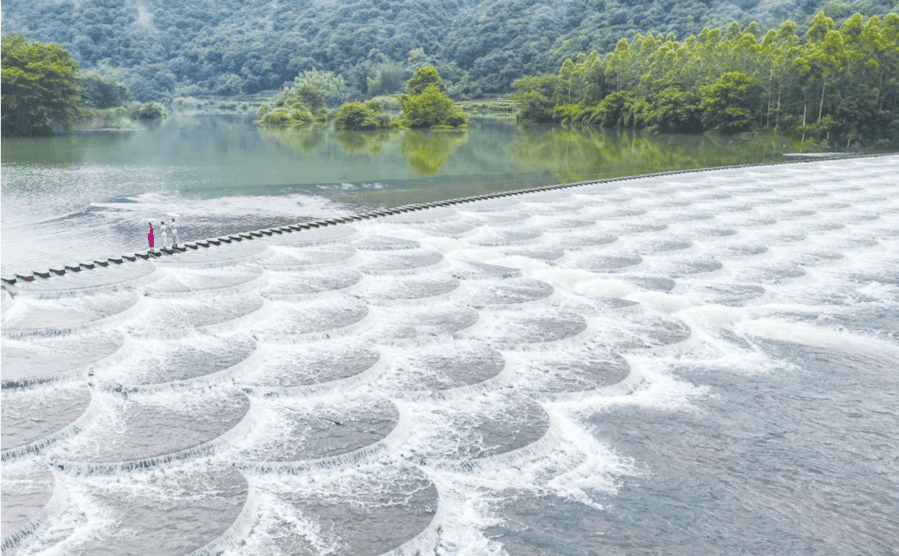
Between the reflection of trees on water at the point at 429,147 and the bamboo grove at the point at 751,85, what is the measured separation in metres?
17.6

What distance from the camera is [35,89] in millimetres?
53594

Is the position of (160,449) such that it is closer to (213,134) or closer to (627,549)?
(627,549)

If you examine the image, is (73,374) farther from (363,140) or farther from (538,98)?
(538,98)

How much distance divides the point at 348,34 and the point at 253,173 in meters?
104

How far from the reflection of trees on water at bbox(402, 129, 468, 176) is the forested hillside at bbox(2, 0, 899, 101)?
44.7 m

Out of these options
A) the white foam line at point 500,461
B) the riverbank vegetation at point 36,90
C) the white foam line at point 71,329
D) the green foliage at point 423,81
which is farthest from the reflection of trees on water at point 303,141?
the white foam line at point 500,461

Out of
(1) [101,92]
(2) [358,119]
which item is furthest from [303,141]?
(1) [101,92]

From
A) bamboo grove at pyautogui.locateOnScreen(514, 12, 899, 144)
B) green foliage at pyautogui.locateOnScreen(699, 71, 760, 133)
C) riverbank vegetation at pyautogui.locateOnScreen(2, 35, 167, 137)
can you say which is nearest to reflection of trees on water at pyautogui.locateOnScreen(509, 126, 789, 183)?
green foliage at pyautogui.locateOnScreen(699, 71, 760, 133)

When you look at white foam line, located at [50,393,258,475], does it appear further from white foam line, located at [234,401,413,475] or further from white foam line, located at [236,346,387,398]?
white foam line, located at [236,346,387,398]

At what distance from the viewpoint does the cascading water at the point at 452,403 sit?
6.27 metres

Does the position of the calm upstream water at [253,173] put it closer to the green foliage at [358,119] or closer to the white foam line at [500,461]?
the green foliage at [358,119]

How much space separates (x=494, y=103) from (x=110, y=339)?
94.9 metres

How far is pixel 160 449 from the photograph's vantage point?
7.21m

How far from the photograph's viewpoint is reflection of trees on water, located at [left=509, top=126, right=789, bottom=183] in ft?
113
